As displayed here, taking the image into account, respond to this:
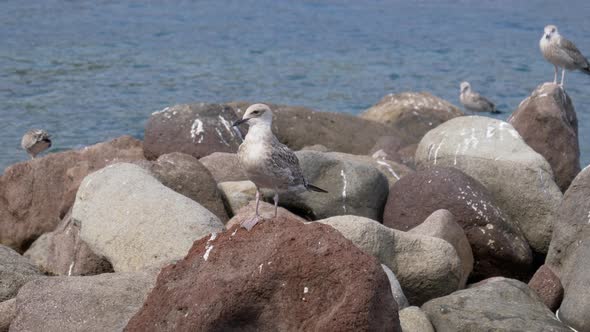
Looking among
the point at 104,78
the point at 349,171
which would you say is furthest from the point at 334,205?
the point at 104,78

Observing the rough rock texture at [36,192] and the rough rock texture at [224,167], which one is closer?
the rough rock texture at [224,167]

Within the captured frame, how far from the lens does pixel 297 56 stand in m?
23.0

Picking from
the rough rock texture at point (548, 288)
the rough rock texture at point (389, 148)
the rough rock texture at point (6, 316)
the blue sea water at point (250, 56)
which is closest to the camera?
the rough rock texture at point (6, 316)

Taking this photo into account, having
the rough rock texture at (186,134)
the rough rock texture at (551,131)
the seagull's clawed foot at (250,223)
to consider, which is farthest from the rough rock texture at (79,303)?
the rough rock texture at (551,131)

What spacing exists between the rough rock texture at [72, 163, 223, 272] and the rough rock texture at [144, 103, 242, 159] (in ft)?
10.2

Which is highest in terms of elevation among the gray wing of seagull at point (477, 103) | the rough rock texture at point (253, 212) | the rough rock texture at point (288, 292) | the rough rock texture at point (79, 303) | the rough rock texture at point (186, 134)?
the rough rock texture at point (288, 292)

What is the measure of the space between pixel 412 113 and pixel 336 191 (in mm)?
7785

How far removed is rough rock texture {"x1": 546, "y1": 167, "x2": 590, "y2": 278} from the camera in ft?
28.5

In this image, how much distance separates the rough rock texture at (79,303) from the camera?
651 centimetres

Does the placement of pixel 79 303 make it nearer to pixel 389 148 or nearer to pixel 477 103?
pixel 389 148

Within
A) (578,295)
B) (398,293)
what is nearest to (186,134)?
(398,293)

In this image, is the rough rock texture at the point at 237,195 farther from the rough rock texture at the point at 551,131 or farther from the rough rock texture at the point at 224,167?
the rough rock texture at the point at 551,131

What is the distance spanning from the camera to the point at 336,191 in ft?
31.3

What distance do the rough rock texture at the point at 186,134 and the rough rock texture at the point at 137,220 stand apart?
310 centimetres
